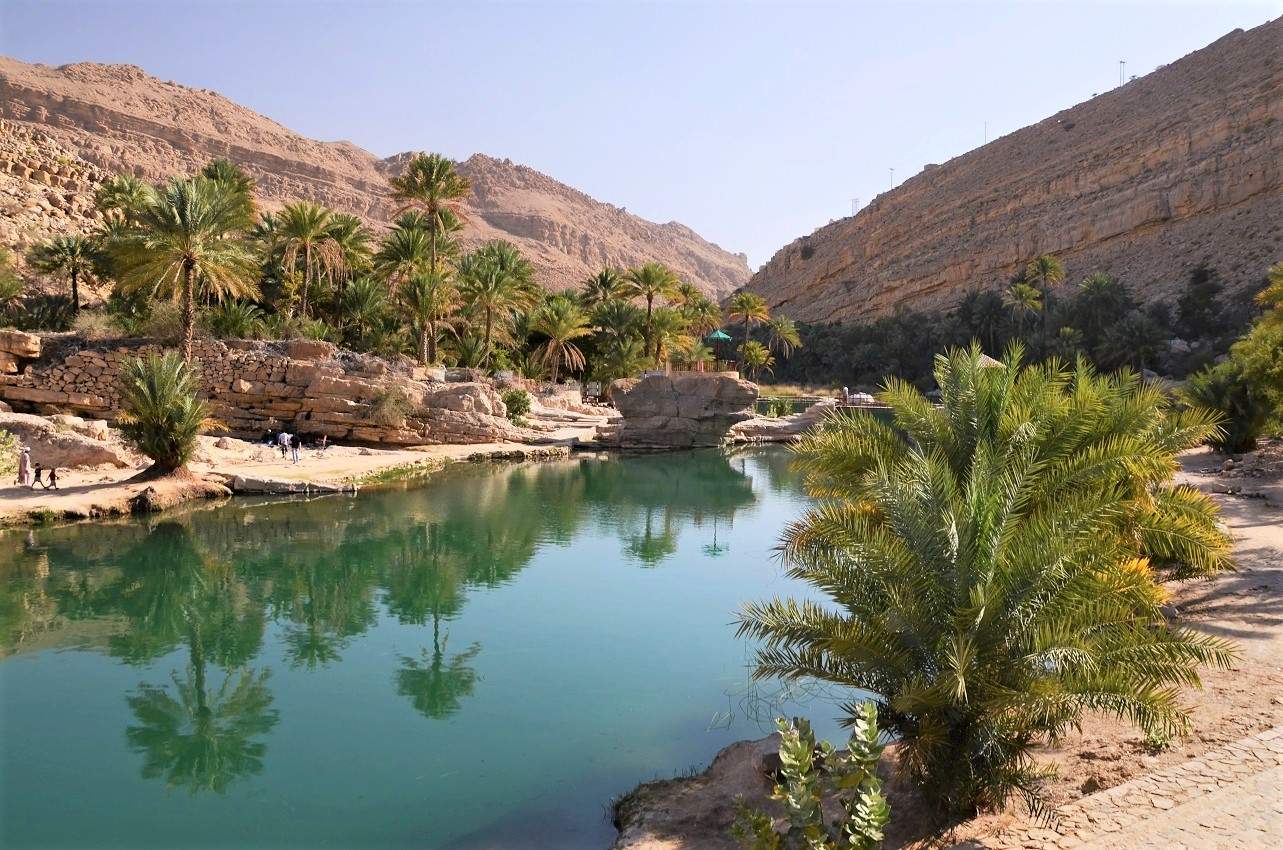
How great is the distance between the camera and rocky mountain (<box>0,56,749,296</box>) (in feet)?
176

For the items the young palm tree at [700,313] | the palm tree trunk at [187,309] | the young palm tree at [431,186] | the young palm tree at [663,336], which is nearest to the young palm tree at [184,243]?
the palm tree trunk at [187,309]

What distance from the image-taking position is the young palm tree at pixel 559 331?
1719 inches

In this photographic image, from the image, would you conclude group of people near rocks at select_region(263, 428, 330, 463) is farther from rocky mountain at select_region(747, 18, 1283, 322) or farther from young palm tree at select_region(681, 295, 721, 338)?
rocky mountain at select_region(747, 18, 1283, 322)

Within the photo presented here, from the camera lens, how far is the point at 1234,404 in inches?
801

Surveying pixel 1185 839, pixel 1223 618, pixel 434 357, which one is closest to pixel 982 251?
pixel 434 357

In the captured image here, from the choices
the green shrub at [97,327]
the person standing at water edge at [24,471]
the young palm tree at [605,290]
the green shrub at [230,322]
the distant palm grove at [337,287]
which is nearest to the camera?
the person standing at water edge at [24,471]

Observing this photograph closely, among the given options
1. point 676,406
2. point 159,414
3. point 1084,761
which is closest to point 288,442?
point 159,414

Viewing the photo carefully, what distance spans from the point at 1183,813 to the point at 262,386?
28205mm

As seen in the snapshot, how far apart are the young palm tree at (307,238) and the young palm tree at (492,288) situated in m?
5.80

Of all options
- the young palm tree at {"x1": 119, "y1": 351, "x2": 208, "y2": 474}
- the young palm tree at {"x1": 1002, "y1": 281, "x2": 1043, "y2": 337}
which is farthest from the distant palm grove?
the young palm tree at {"x1": 1002, "y1": 281, "x2": 1043, "y2": 337}

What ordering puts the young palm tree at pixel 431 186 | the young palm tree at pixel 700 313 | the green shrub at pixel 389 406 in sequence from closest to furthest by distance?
the green shrub at pixel 389 406
the young palm tree at pixel 431 186
the young palm tree at pixel 700 313

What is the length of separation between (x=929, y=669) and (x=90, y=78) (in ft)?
479

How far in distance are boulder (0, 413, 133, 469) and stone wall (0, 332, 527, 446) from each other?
5.97 m

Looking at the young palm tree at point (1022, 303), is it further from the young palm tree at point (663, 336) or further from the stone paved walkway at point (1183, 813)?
the stone paved walkway at point (1183, 813)
